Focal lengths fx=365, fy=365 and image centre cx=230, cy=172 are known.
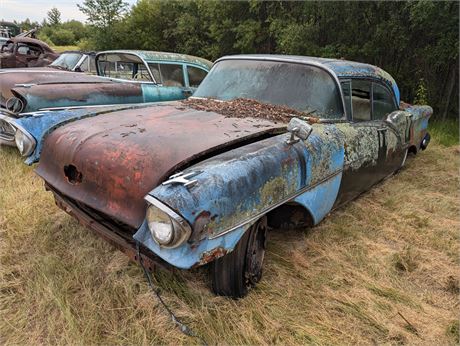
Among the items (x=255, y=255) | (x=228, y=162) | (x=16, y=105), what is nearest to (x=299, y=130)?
(x=228, y=162)

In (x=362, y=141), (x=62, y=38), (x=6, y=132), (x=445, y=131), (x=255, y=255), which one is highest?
(x=362, y=141)

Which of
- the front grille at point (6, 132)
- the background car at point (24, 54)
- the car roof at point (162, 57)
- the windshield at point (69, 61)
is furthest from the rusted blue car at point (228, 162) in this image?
the background car at point (24, 54)

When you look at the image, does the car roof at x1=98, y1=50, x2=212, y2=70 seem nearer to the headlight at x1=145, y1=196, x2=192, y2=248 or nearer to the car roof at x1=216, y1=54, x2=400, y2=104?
the car roof at x1=216, y1=54, x2=400, y2=104

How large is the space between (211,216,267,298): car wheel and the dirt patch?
988mm

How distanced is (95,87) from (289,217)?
11.5 feet

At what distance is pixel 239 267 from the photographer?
7.57ft

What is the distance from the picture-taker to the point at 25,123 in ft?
9.75

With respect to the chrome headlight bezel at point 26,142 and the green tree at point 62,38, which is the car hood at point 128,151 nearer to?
the chrome headlight bezel at point 26,142

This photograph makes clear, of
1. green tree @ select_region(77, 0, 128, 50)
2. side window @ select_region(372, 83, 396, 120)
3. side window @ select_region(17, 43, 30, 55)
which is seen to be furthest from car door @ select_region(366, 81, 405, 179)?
green tree @ select_region(77, 0, 128, 50)

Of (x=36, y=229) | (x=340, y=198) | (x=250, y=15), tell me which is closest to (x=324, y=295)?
(x=340, y=198)

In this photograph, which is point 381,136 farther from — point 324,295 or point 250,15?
point 250,15

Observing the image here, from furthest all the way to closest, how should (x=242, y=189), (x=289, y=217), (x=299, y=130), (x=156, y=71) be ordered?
(x=156, y=71), (x=289, y=217), (x=299, y=130), (x=242, y=189)

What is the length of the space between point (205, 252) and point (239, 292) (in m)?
0.64

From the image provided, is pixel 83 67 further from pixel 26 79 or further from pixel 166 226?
pixel 166 226
